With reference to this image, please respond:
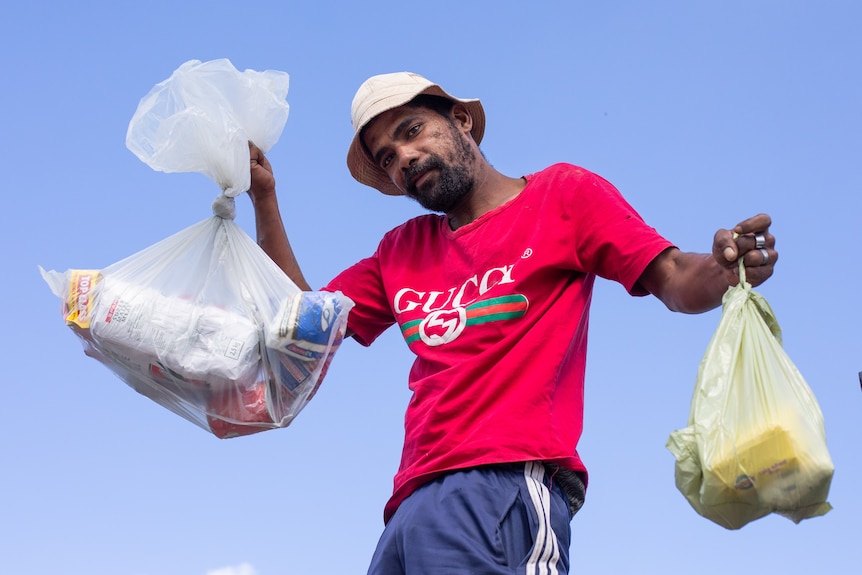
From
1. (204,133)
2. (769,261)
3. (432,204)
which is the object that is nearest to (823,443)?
(769,261)

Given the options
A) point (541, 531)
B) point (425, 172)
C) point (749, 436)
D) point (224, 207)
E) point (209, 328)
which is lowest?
point (541, 531)

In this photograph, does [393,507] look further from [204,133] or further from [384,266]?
[204,133]

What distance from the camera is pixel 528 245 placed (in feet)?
10.2

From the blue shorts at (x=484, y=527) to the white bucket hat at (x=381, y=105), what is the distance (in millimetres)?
1291

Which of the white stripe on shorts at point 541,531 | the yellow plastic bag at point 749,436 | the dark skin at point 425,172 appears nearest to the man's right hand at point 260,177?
the dark skin at point 425,172

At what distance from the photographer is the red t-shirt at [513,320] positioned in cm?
287

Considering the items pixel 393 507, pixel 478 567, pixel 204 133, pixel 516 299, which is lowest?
pixel 478 567

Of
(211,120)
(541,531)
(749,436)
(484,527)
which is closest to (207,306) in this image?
(211,120)

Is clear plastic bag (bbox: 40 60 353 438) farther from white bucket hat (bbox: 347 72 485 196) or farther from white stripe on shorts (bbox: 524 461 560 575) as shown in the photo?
white stripe on shorts (bbox: 524 461 560 575)

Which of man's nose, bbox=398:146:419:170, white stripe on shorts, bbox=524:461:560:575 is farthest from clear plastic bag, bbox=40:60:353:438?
white stripe on shorts, bbox=524:461:560:575

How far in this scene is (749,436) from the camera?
2.41 m

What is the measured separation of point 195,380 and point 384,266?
2.60 ft

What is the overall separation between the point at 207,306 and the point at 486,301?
0.80m

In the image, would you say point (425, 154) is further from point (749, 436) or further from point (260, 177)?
point (749, 436)
